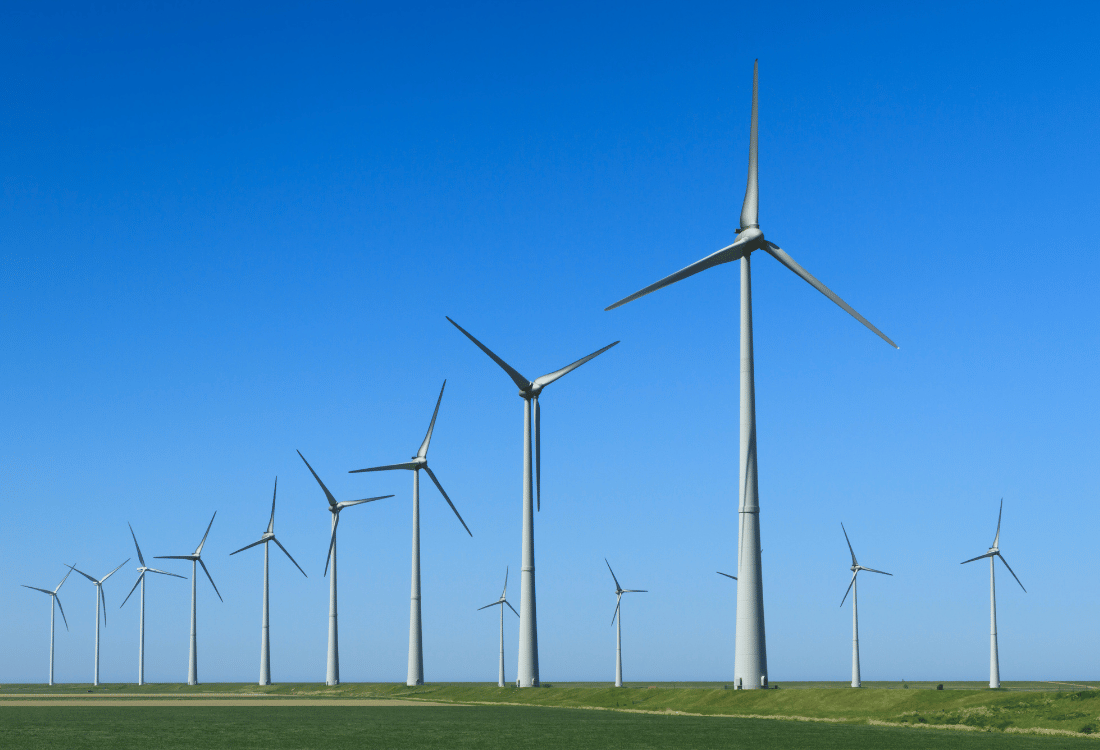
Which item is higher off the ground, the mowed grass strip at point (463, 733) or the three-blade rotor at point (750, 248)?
the three-blade rotor at point (750, 248)

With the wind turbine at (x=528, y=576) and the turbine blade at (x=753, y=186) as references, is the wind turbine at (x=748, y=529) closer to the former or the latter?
the turbine blade at (x=753, y=186)

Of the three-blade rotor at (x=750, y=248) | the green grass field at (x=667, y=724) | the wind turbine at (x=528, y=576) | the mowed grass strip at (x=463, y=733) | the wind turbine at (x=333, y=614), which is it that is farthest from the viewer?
the wind turbine at (x=333, y=614)

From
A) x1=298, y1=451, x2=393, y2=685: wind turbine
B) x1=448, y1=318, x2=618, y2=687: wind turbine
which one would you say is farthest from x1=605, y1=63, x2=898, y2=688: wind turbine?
x1=298, y1=451, x2=393, y2=685: wind turbine

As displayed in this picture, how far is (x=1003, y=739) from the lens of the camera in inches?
1901

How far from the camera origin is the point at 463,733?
5312 centimetres

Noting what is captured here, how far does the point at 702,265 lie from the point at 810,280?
261 inches

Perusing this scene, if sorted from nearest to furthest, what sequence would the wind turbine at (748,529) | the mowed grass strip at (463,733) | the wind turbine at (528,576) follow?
the mowed grass strip at (463,733), the wind turbine at (748,529), the wind turbine at (528,576)

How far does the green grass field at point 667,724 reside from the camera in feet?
154

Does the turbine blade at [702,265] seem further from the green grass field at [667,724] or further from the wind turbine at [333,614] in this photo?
the wind turbine at [333,614]

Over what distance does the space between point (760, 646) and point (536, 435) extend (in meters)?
39.4

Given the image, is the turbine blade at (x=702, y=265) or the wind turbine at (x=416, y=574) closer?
the turbine blade at (x=702, y=265)

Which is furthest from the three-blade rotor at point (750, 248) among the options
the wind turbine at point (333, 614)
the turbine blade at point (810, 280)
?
the wind turbine at point (333, 614)

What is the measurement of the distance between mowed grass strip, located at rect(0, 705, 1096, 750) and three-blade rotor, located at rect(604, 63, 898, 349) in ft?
81.9

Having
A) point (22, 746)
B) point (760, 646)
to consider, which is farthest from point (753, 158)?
point (22, 746)
